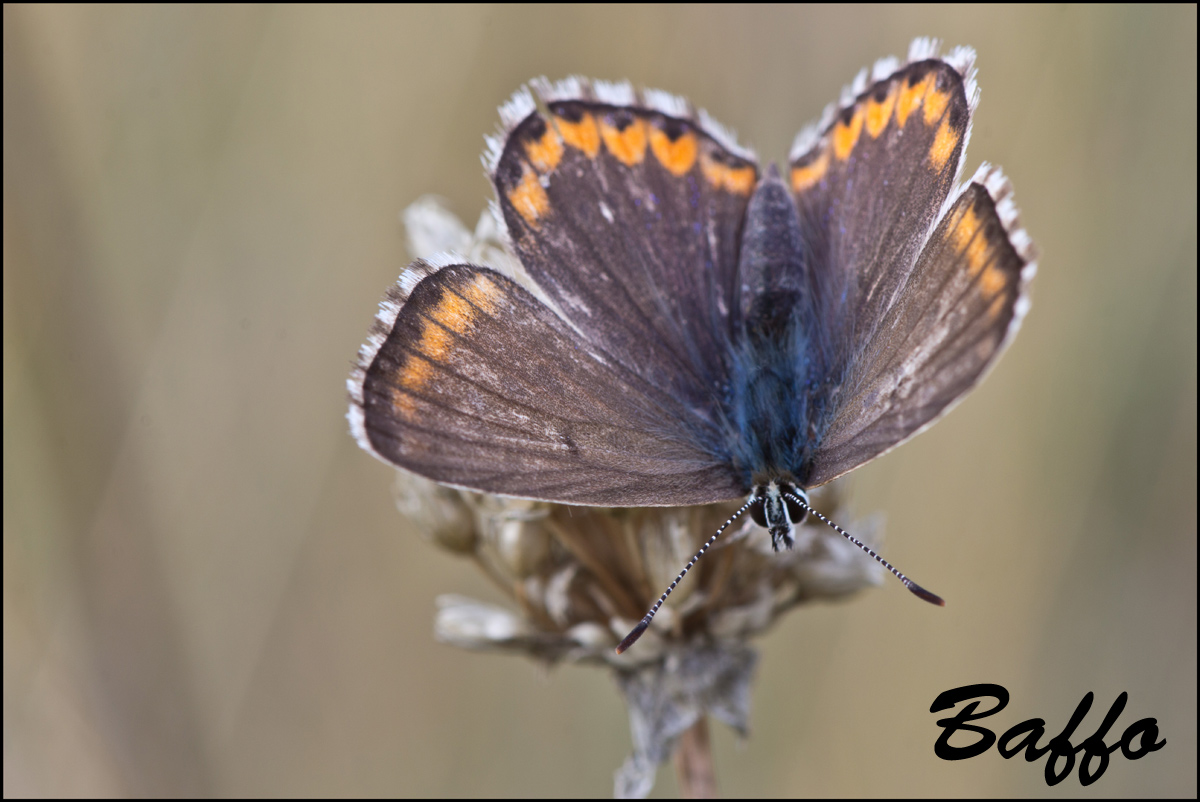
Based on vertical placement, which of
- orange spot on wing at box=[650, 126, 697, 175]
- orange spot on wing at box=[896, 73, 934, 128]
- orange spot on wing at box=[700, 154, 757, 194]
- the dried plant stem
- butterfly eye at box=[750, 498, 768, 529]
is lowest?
the dried plant stem

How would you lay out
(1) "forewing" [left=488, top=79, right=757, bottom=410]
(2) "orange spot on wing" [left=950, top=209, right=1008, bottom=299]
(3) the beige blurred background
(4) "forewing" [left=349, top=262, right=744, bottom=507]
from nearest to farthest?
(2) "orange spot on wing" [left=950, top=209, right=1008, bottom=299]
(4) "forewing" [left=349, top=262, right=744, bottom=507]
(1) "forewing" [left=488, top=79, right=757, bottom=410]
(3) the beige blurred background

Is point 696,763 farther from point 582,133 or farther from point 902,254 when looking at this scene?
point 582,133

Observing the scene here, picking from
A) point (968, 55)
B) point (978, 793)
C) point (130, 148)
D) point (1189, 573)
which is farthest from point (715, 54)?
point (978, 793)

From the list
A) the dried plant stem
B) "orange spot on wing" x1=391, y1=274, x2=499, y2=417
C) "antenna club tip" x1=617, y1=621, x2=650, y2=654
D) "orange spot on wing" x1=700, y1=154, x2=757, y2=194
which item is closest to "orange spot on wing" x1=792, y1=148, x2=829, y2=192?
"orange spot on wing" x1=700, y1=154, x2=757, y2=194

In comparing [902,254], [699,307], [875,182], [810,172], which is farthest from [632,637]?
[810,172]

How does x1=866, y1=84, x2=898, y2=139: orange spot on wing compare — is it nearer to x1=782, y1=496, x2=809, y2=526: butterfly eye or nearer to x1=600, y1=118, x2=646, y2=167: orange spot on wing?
x1=600, y1=118, x2=646, y2=167: orange spot on wing

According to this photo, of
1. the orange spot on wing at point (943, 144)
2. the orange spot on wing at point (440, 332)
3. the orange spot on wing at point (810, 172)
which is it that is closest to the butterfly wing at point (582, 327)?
the orange spot on wing at point (440, 332)

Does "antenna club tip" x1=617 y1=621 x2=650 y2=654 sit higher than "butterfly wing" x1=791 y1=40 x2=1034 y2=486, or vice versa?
"butterfly wing" x1=791 y1=40 x2=1034 y2=486
